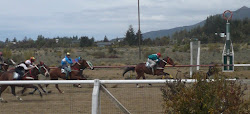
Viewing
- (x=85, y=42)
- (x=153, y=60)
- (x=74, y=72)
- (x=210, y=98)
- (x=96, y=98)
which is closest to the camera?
(x=210, y=98)

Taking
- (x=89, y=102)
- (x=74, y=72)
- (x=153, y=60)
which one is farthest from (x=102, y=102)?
(x=153, y=60)

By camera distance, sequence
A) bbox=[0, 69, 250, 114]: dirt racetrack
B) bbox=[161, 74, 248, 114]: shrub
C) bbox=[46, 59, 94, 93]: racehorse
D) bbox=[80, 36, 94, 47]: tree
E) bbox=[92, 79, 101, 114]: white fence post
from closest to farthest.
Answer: bbox=[161, 74, 248, 114]: shrub → bbox=[92, 79, 101, 114]: white fence post → bbox=[0, 69, 250, 114]: dirt racetrack → bbox=[46, 59, 94, 93]: racehorse → bbox=[80, 36, 94, 47]: tree

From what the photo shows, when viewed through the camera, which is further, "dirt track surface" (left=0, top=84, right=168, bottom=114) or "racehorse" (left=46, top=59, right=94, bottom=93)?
"racehorse" (left=46, top=59, right=94, bottom=93)

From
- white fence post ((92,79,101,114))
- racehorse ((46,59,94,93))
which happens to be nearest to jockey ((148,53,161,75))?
racehorse ((46,59,94,93))

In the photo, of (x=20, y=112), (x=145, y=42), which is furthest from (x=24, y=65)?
(x=145, y=42)

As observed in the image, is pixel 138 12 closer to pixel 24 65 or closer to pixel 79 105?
pixel 24 65

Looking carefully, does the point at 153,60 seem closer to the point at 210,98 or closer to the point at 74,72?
the point at 74,72

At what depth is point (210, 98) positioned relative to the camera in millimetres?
5566

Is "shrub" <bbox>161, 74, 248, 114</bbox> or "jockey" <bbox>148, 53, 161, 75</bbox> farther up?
"shrub" <bbox>161, 74, 248, 114</bbox>

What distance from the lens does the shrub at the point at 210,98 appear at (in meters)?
5.49

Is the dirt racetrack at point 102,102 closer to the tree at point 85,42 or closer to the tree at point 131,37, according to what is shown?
the tree at point 131,37

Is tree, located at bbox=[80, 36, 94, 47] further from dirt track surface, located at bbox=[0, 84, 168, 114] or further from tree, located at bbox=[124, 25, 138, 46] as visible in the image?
dirt track surface, located at bbox=[0, 84, 168, 114]

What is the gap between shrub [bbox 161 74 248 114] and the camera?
5.49 meters

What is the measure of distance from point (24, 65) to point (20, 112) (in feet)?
28.1
